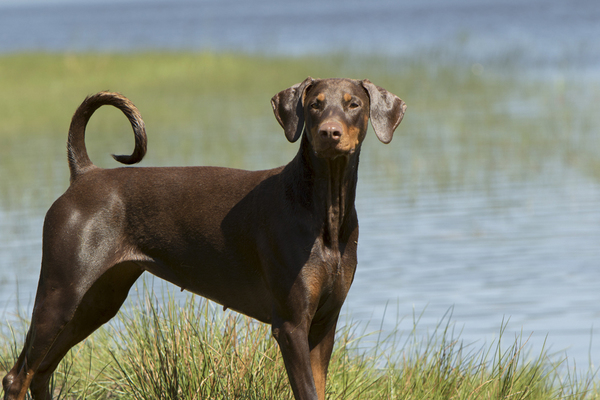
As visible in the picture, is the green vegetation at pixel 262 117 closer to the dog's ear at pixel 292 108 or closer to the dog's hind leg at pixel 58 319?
the dog's hind leg at pixel 58 319

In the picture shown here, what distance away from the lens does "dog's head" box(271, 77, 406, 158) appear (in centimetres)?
345

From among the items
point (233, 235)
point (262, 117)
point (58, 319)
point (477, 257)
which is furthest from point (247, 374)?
point (262, 117)

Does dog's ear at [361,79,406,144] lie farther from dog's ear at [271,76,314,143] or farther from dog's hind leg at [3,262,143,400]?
dog's hind leg at [3,262,143,400]

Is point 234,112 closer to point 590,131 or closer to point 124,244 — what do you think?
point 590,131

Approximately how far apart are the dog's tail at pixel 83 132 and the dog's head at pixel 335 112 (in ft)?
3.00

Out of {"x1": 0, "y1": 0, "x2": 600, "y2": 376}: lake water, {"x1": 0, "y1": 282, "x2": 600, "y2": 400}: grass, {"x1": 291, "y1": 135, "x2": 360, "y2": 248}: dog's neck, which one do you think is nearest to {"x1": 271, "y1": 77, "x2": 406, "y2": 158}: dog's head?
{"x1": 291, "y1": 135, "x2": 360, "y2": 248}: dog's neck

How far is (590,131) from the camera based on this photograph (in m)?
14.2

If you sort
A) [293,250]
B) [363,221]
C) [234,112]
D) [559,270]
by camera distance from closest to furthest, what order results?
[293,250] < [559,270] < [363,221] < [234,112]

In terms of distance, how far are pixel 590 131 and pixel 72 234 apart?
12.0 m

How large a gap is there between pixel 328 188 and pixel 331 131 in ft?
1.31

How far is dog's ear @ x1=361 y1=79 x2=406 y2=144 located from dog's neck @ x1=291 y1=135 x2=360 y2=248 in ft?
0.50

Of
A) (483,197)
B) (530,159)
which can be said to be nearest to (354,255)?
(483,197)

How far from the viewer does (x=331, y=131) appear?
3.38 metres

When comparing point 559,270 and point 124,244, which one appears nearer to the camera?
point 124,244
